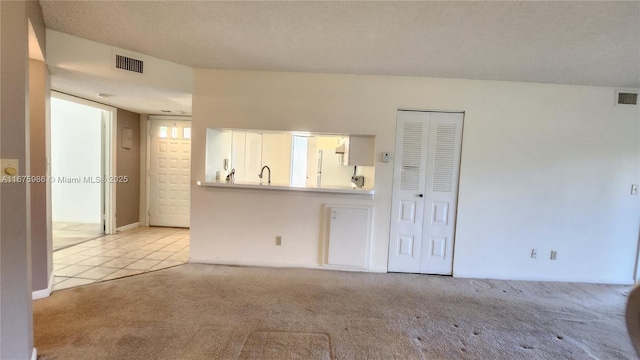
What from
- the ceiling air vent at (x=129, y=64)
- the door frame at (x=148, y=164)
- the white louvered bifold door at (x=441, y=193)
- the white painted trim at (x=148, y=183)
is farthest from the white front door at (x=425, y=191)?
the white painted trim at (x=148, y=183)

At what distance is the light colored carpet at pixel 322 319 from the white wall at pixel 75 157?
321cm

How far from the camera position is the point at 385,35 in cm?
228

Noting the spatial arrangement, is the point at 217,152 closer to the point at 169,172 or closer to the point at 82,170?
the point at 169,172

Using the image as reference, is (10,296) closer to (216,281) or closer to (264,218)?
(216,281)

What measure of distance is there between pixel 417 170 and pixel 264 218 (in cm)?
202

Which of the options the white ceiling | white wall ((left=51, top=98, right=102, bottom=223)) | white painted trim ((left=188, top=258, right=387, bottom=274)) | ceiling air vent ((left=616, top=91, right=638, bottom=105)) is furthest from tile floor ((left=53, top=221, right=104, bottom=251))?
ceiling air vent ((left=616, top=91, right=638, bottom=105))

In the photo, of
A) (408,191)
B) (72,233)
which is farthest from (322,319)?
(72,233)

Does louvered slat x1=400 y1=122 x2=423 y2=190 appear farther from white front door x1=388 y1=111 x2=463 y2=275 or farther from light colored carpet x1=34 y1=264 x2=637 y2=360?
light colored carpet x1=34 y1=264 x2=637 y2=360

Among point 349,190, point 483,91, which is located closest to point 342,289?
point 349,190

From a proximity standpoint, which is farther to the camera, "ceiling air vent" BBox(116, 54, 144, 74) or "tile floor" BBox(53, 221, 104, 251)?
"tile floor" BBox(53, 221, 104, 251)

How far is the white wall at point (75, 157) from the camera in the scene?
4.82 meters

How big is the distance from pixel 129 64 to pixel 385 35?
269 centimetres

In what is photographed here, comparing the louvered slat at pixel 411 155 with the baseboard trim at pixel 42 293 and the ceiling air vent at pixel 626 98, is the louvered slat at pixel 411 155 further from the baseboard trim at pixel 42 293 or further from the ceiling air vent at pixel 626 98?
the baseboard trim at pixel 42 293

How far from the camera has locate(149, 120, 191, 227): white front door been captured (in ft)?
16.3
